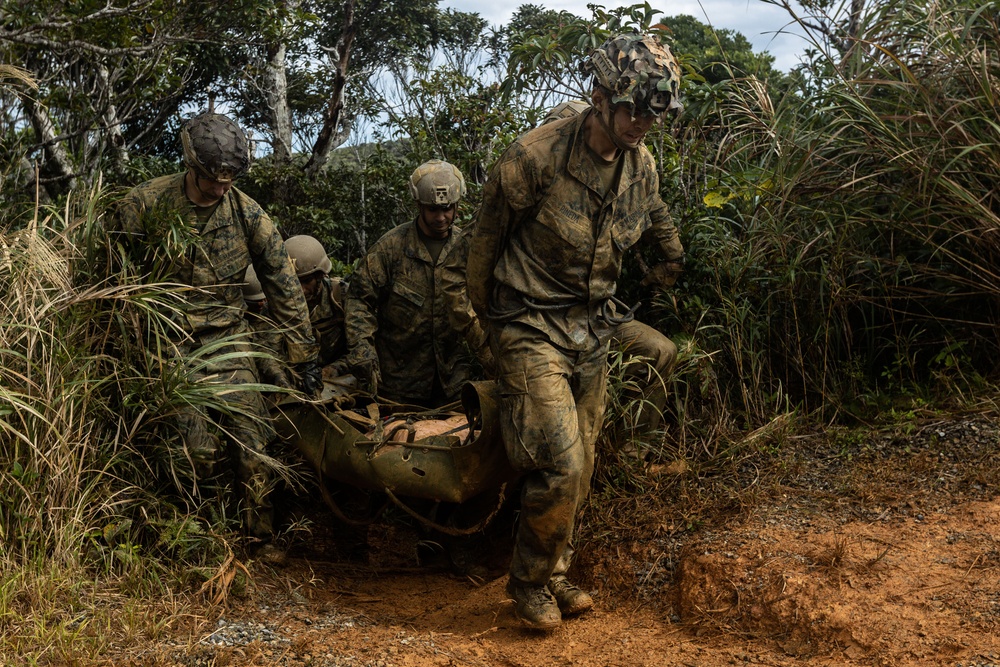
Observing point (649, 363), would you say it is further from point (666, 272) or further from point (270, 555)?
point (270, 555)

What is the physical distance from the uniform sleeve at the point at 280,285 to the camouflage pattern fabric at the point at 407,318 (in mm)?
484

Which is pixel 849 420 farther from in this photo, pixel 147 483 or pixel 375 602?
pixel 147 483

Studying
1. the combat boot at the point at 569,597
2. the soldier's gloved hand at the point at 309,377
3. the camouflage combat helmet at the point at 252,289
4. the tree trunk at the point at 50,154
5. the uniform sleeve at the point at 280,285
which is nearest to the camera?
the combat boot at the point at 569,597

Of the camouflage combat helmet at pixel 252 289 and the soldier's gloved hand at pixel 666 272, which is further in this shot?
the camouflage combat helmet at pixel 252 289

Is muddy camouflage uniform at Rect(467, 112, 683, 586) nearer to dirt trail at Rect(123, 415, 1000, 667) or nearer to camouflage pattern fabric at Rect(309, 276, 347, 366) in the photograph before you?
dirt trail at Rect(123, 415, 1000, 667)

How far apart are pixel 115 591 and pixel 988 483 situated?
373 cm

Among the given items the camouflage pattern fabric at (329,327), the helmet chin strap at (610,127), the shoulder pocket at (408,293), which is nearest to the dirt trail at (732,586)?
the camouflage pattern fabric at (329,327)

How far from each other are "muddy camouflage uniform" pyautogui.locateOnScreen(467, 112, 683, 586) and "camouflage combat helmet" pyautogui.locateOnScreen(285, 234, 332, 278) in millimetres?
2208

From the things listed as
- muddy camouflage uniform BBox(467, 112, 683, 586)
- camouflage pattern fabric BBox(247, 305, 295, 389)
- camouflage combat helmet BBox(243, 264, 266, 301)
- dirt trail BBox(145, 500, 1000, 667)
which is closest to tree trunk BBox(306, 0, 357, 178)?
camouflage combat helmet BBox(243, 264, 266, 301)

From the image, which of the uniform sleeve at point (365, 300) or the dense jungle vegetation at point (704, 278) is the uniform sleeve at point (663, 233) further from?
the uniform sleeve at point (365, 300)

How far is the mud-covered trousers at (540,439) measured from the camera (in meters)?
4.22

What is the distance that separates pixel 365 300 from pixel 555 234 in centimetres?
194

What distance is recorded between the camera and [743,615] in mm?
4359

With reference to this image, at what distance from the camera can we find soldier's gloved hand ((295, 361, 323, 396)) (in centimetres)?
548
